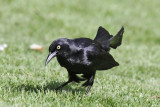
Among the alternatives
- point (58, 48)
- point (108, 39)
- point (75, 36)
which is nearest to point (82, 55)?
point (58, 48)

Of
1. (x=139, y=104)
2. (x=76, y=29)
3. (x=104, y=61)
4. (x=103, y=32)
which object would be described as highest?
(x=76, y=29)

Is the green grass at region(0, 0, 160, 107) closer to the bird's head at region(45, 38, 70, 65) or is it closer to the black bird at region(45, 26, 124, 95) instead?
the black bird at region(45, 26, 124, 95)

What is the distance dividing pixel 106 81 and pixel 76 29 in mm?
4631

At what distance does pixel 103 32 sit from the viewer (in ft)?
18.0

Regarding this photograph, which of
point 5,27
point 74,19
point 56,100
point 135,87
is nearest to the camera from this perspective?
point 56,100

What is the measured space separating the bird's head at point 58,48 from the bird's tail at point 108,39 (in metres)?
0.90

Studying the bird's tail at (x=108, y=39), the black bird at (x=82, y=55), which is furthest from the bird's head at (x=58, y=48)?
the bird's tail at (x=108, y=39)

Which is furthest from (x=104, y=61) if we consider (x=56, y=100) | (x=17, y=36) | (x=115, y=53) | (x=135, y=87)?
(x=17, y=36)

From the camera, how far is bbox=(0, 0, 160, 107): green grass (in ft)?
14.4

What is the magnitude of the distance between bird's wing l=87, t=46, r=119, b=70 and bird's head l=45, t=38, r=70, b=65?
1.31 ft

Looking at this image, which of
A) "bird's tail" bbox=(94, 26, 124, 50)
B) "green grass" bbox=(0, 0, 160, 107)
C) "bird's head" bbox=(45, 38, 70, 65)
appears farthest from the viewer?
"bird's tail" bbox=(94, 26, 124, 50)

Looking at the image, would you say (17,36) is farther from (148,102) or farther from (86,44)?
(148,102)

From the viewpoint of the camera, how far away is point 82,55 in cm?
445

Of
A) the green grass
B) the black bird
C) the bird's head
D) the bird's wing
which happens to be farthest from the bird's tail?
the bird's head
